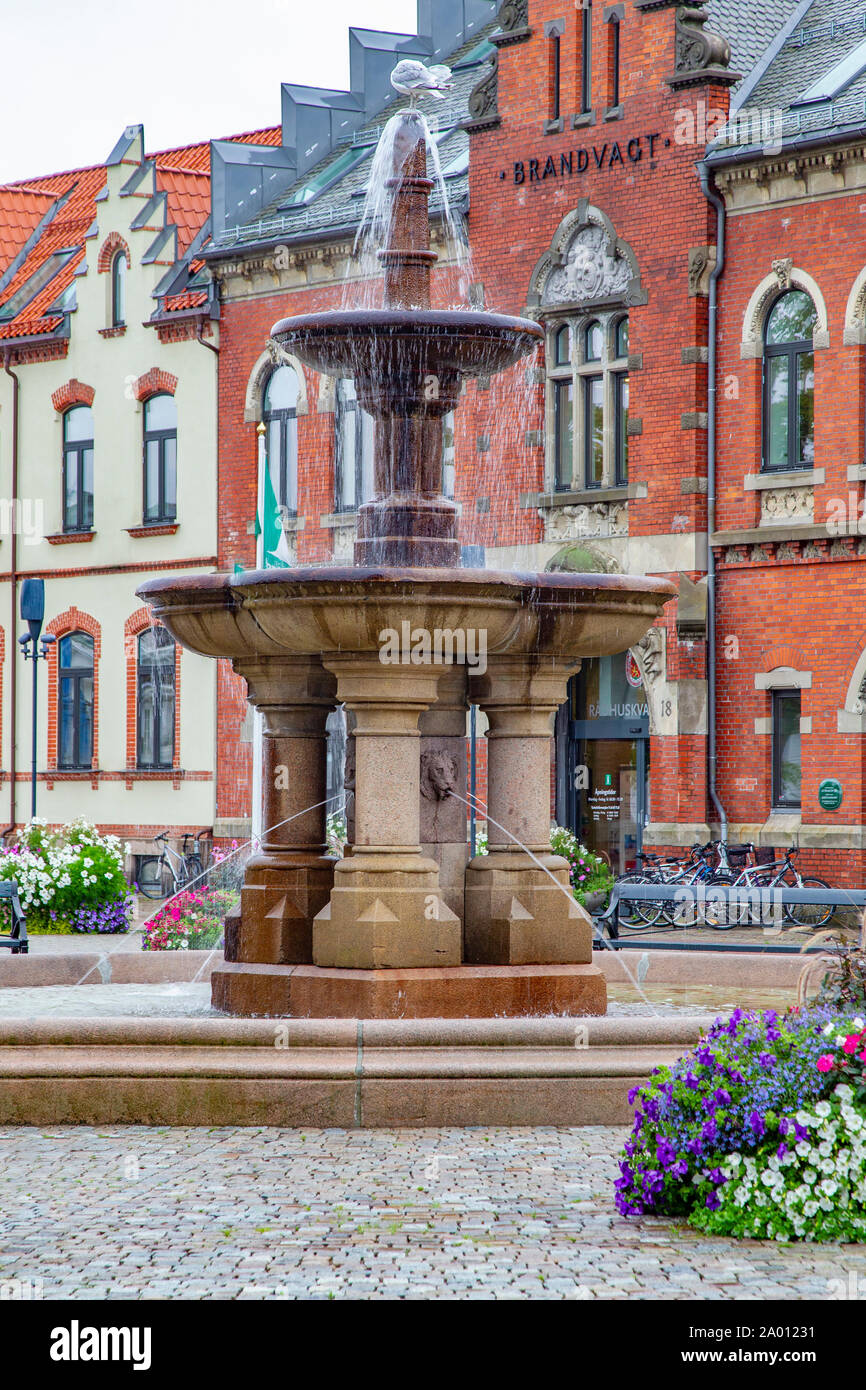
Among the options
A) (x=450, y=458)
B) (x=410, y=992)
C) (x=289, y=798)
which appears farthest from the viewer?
(x=450, y=458)

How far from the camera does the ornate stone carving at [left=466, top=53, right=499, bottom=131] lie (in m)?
27.1

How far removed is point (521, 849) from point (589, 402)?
53.5 feet

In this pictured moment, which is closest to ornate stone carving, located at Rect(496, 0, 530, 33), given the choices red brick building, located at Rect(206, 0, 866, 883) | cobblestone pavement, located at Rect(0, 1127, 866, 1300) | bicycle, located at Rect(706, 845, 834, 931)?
red brick building, located at Rect(206, 0, 866, 883)

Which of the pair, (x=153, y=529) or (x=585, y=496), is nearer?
(x=585, y=496)

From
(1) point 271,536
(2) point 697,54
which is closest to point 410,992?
(1) point 271,536

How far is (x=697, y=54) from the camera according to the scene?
24.7 m

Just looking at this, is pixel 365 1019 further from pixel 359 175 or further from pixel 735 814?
pixel 359 175

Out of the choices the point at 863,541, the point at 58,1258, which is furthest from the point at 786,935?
the point at 58,1258

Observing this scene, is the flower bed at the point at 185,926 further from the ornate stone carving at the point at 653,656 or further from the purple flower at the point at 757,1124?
the ornate stone carving at the point at 653,656

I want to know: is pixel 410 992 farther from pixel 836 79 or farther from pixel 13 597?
pixel 13 597

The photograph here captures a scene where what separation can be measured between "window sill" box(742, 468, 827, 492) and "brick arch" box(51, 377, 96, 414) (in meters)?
13.6

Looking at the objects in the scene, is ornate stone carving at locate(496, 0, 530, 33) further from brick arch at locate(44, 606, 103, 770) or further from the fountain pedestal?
the fountain pedestal

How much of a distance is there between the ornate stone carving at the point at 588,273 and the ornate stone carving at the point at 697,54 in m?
2.26

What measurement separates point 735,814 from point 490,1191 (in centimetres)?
1720
